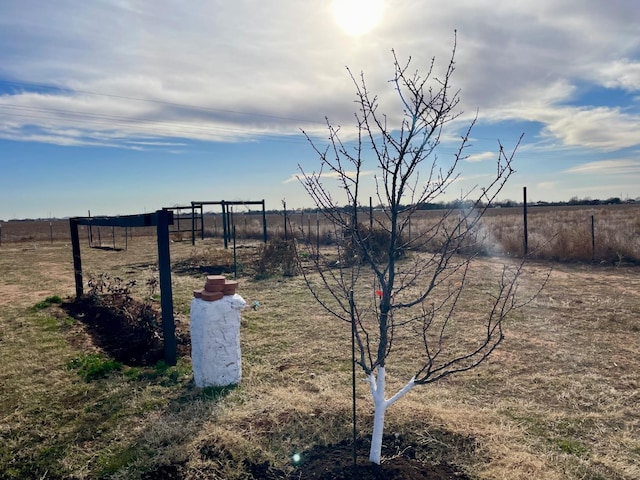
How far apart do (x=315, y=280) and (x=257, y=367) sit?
572 cm

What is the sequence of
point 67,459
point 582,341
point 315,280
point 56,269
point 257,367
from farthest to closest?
1. point 56,269
2. point 315,280
3. point 582,341
4. point 257,367
5. point 67,459

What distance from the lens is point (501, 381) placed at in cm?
418

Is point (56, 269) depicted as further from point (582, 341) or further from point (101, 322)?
point (582, 341)

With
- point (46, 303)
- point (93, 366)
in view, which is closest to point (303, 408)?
point (93, 366)

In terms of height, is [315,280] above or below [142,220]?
below

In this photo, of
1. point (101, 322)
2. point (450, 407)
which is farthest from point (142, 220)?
point (450, 407)

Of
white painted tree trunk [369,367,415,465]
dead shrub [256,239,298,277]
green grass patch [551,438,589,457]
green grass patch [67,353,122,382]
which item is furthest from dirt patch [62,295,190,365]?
dead shrub [256,239,298,277]

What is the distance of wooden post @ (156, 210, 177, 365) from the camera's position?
4719 mm

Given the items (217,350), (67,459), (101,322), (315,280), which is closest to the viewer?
(67,459)

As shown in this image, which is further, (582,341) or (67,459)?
(582,341)

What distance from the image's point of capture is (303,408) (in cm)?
341

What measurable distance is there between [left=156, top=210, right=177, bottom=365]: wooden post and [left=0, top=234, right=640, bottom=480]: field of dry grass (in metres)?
0.21

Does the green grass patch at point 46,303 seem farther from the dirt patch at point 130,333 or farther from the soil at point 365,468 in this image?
the soil at point 365,468

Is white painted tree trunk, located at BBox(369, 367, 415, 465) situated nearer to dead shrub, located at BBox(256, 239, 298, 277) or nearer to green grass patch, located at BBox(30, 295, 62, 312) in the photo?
green grass patch, located at BBox(30, 295, 62, 312)
